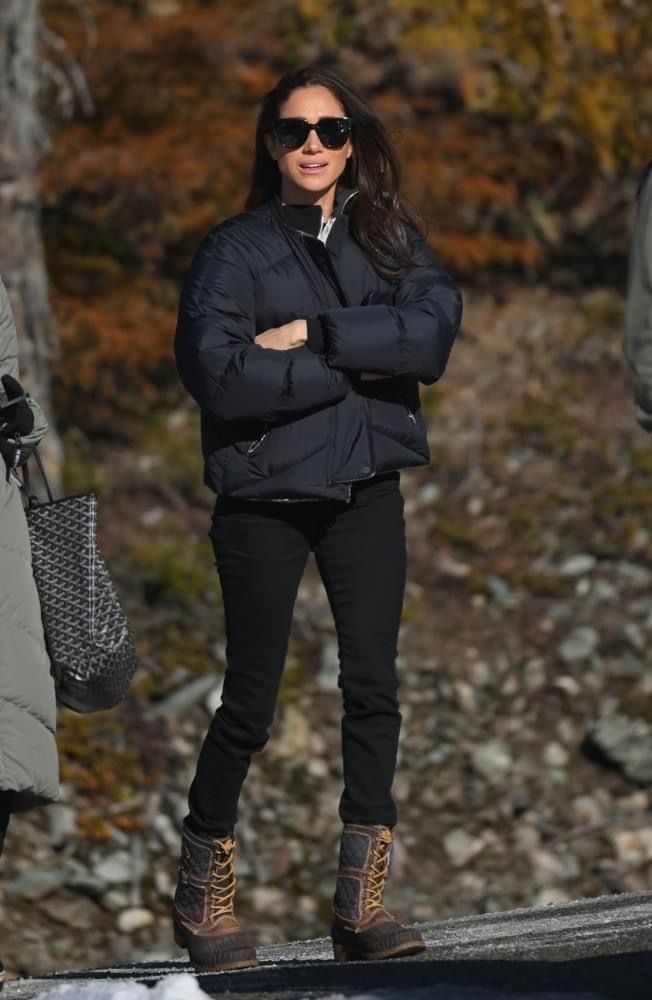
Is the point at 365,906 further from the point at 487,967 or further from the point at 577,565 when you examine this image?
the point at 577,565

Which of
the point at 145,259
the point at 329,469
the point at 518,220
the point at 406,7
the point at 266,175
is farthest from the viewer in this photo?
the point at 518,220

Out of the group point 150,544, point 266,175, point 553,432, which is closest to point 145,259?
point 150,544

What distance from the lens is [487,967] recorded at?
16.1ft

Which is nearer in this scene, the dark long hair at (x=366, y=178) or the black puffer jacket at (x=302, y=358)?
the black puffer jacket at (x=302, y=358)

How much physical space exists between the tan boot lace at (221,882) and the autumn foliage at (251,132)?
6.29 metres

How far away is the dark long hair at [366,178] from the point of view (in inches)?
214

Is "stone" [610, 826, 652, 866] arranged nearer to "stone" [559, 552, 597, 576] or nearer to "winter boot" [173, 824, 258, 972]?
"stone" [559, 552, 597, 576]

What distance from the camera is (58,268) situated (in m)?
12.1

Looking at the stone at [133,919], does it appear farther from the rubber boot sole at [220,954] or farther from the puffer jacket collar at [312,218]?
the puffer jacket collar at [312,218]

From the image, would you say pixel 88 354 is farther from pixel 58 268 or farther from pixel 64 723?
pixel 64 723

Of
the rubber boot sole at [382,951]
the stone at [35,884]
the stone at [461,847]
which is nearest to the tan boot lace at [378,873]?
the rubber boot sole at [382,951]

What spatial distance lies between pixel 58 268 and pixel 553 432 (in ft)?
10.8

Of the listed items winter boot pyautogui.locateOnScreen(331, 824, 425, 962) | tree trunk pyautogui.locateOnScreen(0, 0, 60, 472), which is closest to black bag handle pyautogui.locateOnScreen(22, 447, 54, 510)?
winter boot pyautogui.locateOnScreen(331, 824, 425, 962)

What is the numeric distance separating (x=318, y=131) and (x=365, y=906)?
2.01 m
